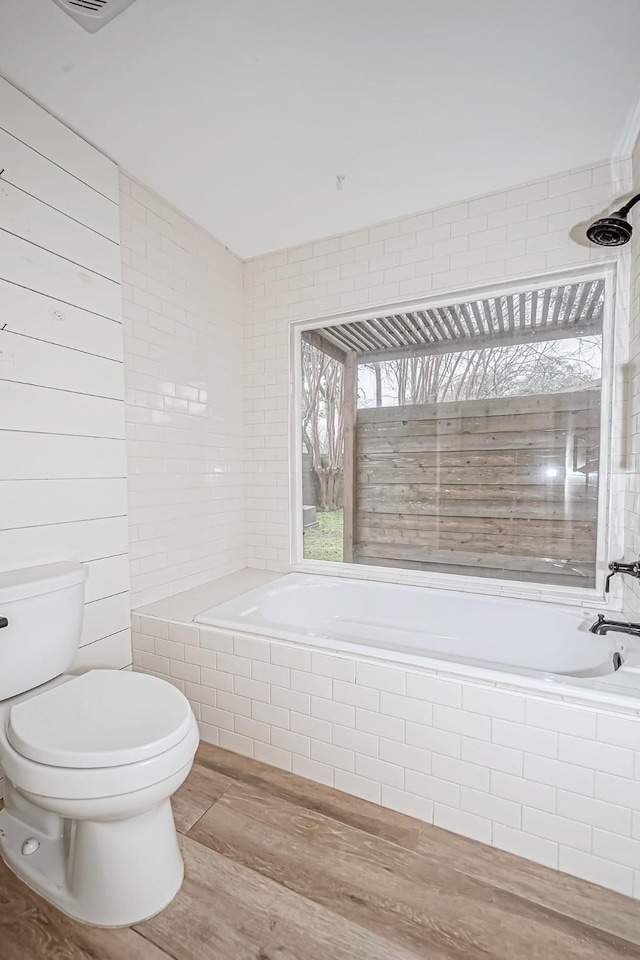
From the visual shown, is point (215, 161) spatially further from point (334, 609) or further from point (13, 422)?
point (334, 609)

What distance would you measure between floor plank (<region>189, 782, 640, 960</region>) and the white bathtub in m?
0.57

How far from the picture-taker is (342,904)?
1.28m

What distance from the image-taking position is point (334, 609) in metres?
2.64

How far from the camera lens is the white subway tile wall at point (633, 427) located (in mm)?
1909

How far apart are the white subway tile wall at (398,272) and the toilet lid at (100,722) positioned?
5.22 feet

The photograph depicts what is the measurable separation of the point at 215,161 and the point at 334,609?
2.30 m

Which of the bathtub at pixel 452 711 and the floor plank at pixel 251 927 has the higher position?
the bathtub at pixel 452 711

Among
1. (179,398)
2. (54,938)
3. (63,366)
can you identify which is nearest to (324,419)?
(179,398)

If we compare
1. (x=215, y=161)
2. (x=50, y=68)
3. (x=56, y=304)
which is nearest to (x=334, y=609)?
(x=56, y=304)

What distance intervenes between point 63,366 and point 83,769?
142 centimetres

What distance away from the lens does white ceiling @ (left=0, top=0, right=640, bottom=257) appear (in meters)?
1.41

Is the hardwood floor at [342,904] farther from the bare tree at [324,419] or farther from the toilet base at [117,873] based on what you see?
the bare tree at [324,419]

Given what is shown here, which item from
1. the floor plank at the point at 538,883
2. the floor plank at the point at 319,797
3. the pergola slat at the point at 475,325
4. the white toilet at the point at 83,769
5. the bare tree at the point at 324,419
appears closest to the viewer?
the white toilet at the point at 83,769

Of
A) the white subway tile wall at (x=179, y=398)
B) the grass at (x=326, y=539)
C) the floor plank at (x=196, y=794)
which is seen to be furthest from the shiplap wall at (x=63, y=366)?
the grass at (x=326, y=539)
